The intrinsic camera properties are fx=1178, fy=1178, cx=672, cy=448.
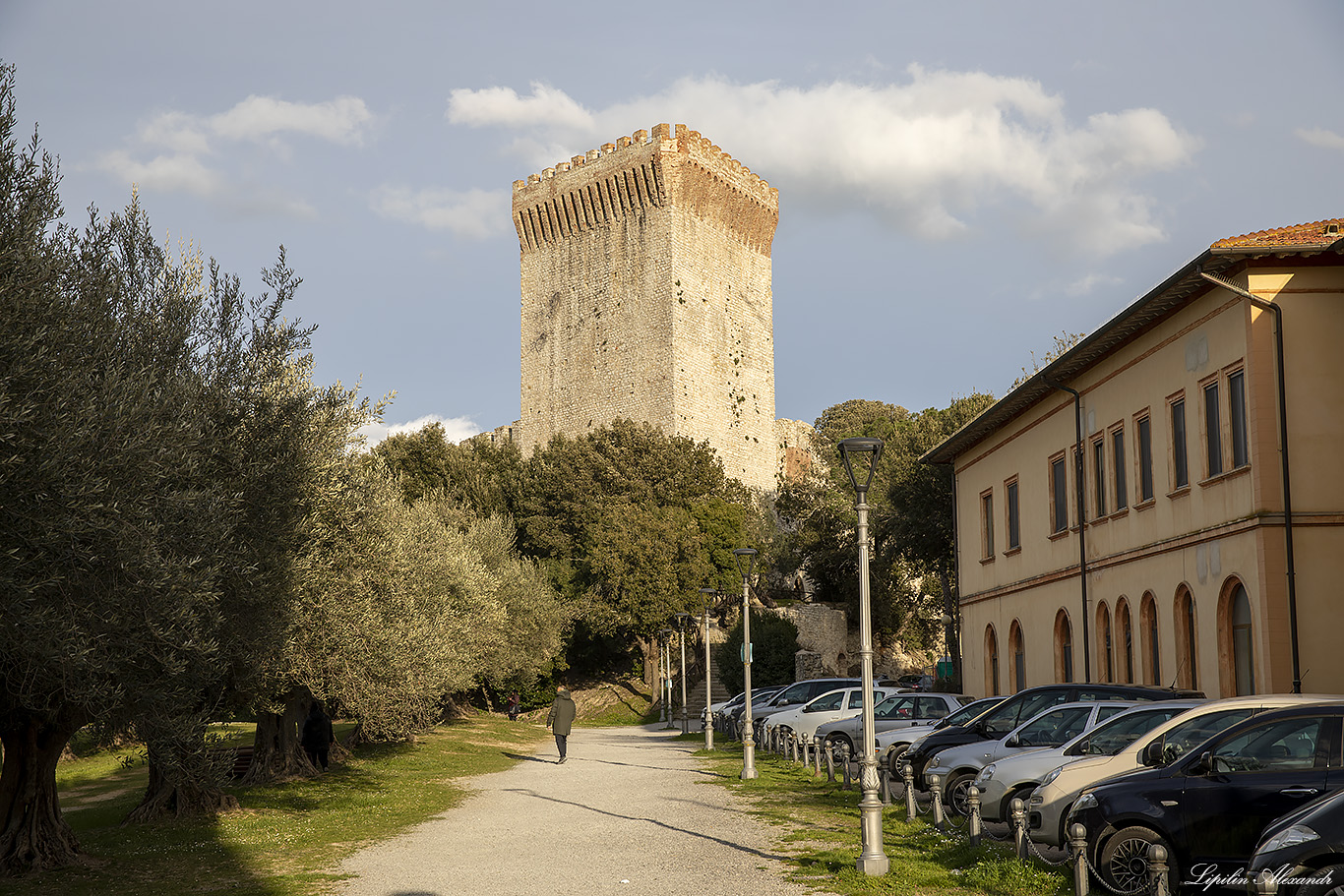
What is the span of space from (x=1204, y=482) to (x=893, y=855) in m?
12.0

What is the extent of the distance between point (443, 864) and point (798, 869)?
12.5 feet

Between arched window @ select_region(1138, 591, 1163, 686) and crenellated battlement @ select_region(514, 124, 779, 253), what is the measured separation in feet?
127

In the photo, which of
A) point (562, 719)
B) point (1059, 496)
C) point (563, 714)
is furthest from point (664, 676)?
point (1059, 496)

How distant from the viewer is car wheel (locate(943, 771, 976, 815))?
1445cm

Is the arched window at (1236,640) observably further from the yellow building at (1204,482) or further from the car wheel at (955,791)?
the car wheel at (955,791)

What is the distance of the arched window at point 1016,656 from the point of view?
101ft

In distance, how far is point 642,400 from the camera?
5753 centimetres

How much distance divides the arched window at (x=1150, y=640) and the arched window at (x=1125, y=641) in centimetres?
50

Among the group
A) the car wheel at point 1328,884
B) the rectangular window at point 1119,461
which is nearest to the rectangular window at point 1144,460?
the rectangular window at point 1119,461

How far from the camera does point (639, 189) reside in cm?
5875

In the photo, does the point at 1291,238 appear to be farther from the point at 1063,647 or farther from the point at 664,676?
the point at 664,676

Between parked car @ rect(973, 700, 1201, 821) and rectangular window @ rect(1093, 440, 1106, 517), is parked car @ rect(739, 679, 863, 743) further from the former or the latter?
parked car @ rect(973, 700, 1201, 821)

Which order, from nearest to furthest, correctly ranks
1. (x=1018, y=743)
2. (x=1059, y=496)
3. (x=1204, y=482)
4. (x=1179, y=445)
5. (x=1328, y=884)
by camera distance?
(x=1328, y=884) → (x=1018, y=743) → (x=1204, y=482) → (x=1179, y=445) → (x=1059, y=496)

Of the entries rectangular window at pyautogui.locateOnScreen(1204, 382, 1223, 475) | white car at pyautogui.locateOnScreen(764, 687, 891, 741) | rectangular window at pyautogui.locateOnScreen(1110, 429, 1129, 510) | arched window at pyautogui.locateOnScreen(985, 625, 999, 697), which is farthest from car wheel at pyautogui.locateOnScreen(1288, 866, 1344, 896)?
arched window at pyautogui.locateOnScreen(985, 625, 999, 697)
